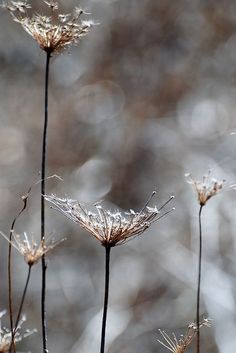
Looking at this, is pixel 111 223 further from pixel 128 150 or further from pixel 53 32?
pixel 128 150

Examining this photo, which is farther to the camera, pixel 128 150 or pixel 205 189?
pixel 128 150

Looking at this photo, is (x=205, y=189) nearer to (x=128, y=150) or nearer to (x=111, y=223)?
(x=111, y=223)

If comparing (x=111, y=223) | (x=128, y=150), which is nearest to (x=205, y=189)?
(x=111, y=223)

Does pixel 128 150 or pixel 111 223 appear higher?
pixel 128 150

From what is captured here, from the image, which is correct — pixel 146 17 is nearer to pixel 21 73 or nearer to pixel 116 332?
pixel 21 73

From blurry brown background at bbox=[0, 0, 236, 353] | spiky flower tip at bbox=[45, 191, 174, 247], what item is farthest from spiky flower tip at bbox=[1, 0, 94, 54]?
blurry brown background at bbox=[0, 0, 236, 353]

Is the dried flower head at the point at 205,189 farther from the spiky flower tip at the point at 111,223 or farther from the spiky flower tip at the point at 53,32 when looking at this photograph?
the spiky flower tip at the point at 53,32

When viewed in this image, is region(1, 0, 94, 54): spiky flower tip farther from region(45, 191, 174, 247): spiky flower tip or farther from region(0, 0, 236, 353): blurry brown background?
region(0, 0, 236, 353): blurry brown background

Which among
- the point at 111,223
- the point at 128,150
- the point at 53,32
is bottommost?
the point at 111,223

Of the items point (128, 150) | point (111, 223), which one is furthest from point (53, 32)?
point (128, 150)
